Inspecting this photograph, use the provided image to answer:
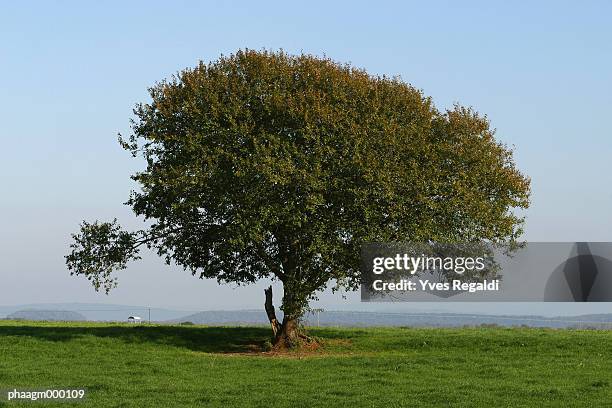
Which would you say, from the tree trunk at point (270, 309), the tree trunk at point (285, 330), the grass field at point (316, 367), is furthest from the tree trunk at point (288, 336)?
the grass field at point (316, 367)

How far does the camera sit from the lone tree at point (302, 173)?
4678 cm

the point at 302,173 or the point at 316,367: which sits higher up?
the point at 302,173

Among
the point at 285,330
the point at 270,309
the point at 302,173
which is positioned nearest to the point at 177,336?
the point at 270,309

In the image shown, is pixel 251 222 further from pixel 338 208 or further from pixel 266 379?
pixel 266 379

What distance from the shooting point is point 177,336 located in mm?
56062

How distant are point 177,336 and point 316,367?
17.1 meters

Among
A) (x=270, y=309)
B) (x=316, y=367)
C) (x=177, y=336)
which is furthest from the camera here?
(x=177, y=336)

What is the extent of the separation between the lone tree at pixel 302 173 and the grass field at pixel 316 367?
486 cm

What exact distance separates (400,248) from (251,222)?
8676 mm

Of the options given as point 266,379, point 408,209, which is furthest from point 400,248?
point 266,379

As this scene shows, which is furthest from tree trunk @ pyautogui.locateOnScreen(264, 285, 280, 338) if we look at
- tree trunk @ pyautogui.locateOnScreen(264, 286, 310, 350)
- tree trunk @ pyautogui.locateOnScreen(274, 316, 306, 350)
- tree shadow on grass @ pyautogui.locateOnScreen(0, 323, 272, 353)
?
tree shadow on grass @ pyautogui.locateOnScreen(0, 323, 272, 353)

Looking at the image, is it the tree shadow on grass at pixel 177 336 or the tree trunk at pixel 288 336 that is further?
the tree shadow on grass at pixel 177 336

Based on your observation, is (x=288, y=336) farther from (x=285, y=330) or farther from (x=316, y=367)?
(x=316, y=367)

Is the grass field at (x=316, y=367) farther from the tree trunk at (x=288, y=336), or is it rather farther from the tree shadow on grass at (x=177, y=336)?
the tree trunk at (x=288, y=336)
